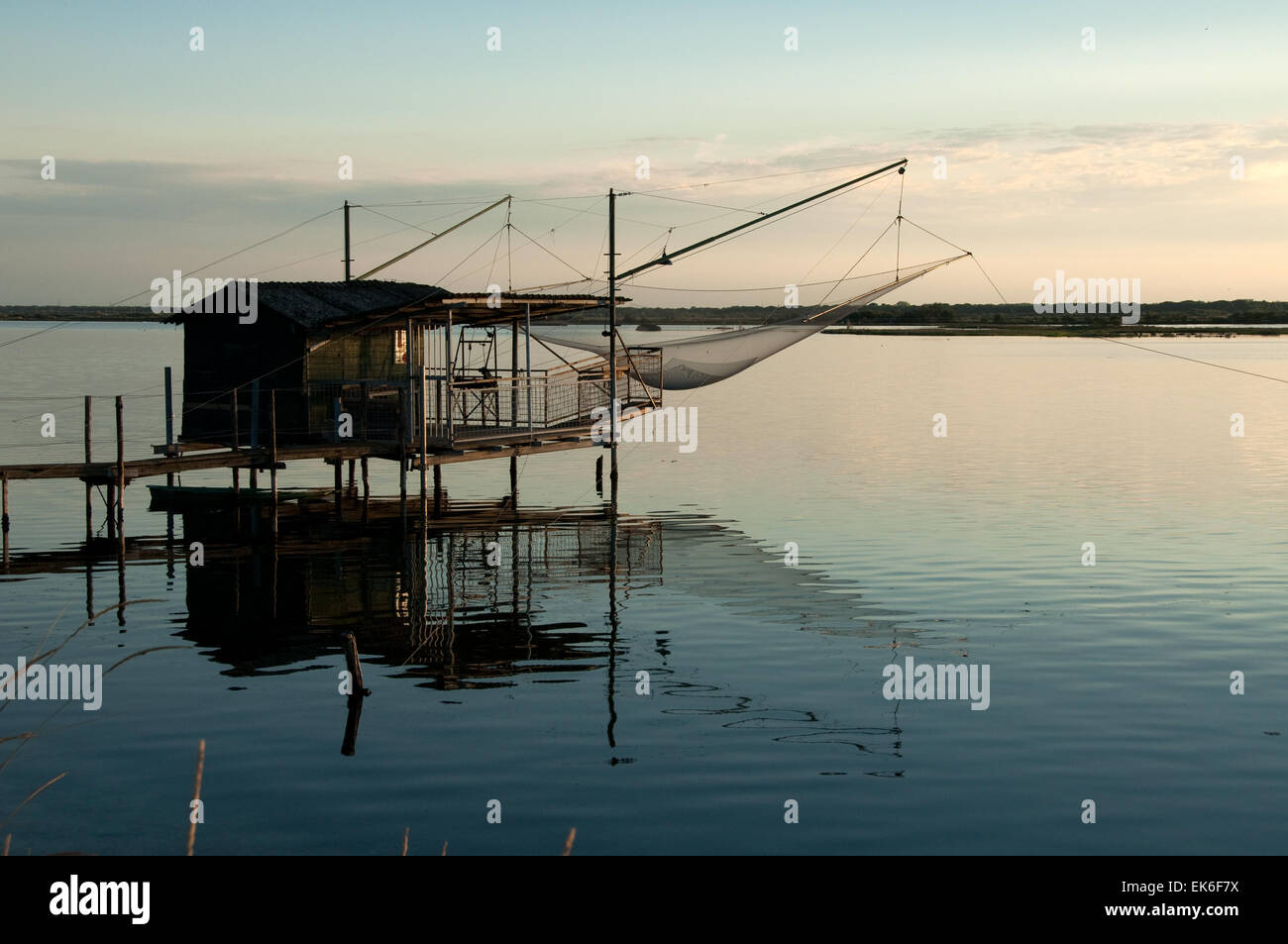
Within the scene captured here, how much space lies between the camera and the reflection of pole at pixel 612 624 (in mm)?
17125

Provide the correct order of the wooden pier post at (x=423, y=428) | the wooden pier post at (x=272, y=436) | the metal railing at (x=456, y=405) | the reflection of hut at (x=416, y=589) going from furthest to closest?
1. the metal railing at (x=456, y=405)
2. the wooden pier post at (x=423, y=428)
3. the wooden pier post at (x=272, y=436)
4. the reflection of hut at (x=416, y=589)

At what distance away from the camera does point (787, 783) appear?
563 inches

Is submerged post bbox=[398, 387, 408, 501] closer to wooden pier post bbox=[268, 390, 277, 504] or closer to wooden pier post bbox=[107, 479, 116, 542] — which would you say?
wooden pier post bbox=[268, 390, 277, 504]

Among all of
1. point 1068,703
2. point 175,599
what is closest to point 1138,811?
point 1068,703

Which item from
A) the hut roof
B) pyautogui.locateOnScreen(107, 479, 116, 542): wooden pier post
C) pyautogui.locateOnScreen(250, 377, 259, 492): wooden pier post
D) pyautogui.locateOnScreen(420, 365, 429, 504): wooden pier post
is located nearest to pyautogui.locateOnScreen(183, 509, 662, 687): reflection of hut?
pyautogui.locateOnScreen(420, 365, 429, 504): wooden pier post

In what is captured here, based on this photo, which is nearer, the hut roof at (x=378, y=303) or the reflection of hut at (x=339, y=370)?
the hut roof at (x=378, y=303)

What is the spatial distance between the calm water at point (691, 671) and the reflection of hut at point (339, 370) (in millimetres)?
2822

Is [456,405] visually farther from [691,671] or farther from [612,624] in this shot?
[691,671]

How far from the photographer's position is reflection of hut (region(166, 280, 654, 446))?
3219 cm

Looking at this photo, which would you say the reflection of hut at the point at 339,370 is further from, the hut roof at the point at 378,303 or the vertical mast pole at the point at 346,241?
the vertical mast pole at the point at 346,241

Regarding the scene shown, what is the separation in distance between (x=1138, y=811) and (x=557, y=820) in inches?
235

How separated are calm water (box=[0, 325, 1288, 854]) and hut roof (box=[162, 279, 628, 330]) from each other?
549 cm

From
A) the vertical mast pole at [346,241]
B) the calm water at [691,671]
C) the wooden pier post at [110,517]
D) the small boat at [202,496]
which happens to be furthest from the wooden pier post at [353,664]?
the vertical mast pole at [346,241]
